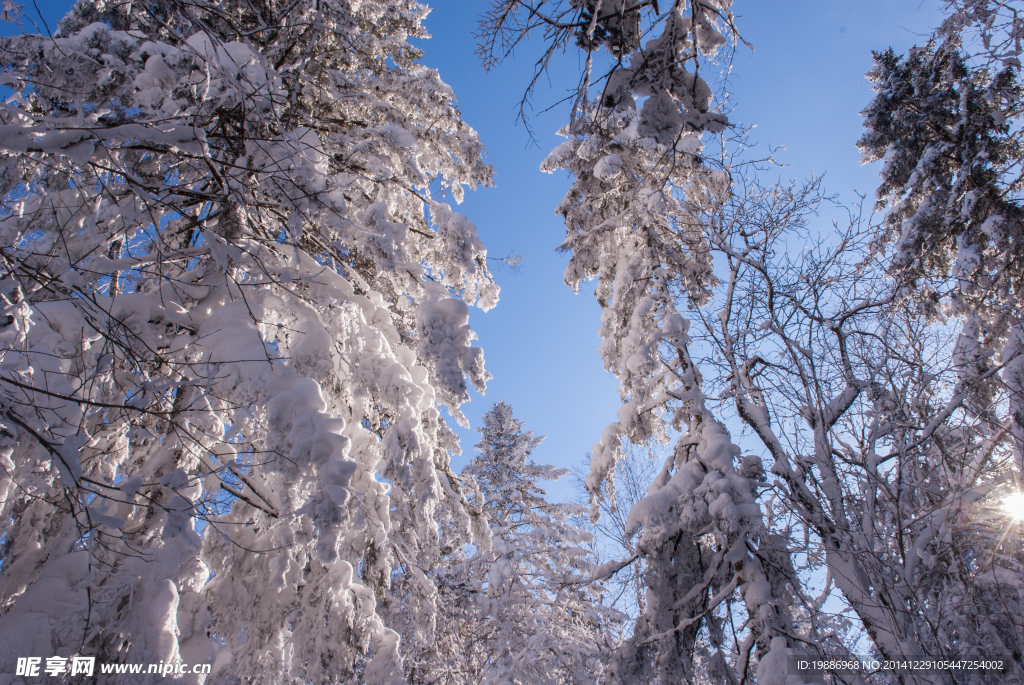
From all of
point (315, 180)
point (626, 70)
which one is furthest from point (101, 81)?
point (626, 70)

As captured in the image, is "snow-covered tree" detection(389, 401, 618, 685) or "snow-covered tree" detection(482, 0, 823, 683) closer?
"snow-covered tree" detection(482, 0, 823, 683)

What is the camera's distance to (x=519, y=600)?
1110cm

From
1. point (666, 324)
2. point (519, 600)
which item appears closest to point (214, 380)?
point (666, 324)

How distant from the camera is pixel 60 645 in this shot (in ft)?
10.2

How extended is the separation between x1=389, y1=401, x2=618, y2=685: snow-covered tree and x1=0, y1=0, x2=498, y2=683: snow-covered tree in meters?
4.54

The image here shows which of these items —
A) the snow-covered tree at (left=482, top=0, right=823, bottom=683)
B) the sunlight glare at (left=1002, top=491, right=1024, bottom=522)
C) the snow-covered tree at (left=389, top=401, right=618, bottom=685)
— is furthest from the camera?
the snow-covered tree at (left=389, top=401, right=618, bottom=685)

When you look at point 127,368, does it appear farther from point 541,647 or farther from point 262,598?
point 541,647

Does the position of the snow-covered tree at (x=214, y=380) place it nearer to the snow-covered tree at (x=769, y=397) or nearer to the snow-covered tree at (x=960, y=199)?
the snow-covered tree at (x=769, y=397)

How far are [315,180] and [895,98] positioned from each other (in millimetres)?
13066

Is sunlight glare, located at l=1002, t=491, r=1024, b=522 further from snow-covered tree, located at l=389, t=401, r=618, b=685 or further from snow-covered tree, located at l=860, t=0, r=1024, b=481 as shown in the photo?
snow-covered tree, located at l=389, t=401, r=618, b=685

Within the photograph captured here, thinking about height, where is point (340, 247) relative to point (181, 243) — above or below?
below

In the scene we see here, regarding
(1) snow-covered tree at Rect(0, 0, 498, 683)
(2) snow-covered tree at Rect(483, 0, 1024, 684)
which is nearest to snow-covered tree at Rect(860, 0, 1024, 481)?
(2) snow-covered tree at Rect(483, 0, 1024, 684)

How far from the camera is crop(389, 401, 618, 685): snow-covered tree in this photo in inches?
410

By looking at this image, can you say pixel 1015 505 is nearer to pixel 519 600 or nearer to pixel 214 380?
pixel 214 380
